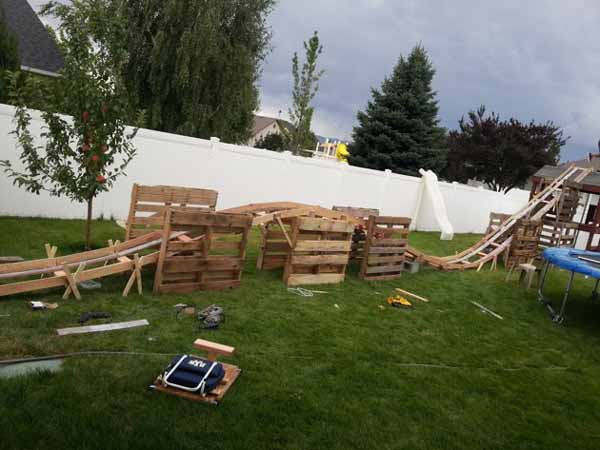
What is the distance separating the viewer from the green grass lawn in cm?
385

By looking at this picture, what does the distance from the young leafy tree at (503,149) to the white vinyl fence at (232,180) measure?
58.7 ft

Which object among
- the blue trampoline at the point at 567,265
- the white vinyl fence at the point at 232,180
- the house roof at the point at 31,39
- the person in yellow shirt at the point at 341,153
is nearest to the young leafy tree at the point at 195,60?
the white vinyl fence at the point at 232,180

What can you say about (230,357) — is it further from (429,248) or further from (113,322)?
(429,248)

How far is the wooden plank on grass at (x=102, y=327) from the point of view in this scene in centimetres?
520

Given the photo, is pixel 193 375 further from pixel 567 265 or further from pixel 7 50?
pixel 7 50

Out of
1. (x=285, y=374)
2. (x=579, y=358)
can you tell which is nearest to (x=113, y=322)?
(x=285, y=374)

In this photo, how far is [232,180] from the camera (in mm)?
13805

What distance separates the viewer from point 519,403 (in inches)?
214

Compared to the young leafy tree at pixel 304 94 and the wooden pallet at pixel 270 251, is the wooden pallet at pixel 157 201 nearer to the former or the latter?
the wooden pallet at pixel 270 251

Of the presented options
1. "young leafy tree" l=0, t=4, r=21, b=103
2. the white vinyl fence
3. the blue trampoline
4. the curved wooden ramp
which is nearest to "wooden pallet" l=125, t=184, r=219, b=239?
the white vinyl fence

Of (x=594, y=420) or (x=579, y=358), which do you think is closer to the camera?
(x=594, y=420)

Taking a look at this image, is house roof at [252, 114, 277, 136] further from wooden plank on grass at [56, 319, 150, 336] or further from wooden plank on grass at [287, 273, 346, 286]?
wooden plank on grass at [56, 319, 150, 336]

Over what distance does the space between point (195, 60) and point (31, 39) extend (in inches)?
377

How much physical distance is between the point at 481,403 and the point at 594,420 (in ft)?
4.32
